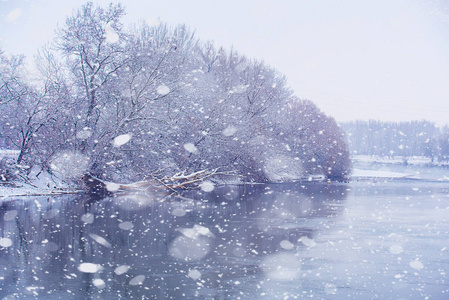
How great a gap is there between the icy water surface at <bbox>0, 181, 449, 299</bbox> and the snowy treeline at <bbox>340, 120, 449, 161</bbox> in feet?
426

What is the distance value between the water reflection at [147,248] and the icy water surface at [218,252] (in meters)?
0.02

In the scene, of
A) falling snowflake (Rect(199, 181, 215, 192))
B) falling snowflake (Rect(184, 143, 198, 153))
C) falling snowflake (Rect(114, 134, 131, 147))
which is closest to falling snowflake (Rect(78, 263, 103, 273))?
falling snowflake (Rect(114, 134, 131, 147))

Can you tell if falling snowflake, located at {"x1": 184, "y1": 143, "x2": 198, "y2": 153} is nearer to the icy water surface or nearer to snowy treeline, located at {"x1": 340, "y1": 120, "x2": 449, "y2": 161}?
the icy water surface

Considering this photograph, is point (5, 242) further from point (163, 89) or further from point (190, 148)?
point (190, 148)

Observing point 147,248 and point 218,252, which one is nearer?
point 218,252

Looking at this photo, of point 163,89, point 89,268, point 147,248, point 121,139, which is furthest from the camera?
point 163,89

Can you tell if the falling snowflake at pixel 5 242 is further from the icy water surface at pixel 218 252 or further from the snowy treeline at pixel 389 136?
the snowy treeline at pixel 389 136

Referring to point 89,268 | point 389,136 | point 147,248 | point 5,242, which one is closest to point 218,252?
point 147,248

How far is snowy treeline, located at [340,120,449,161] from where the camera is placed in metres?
145

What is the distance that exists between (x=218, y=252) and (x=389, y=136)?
156 m

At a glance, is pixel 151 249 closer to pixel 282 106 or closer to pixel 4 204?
pixel 4 204

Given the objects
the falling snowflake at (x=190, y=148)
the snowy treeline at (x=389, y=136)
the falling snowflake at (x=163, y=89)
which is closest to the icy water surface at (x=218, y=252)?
the falling snowflake at (x=163, y=89)

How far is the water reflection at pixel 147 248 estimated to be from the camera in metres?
7.62

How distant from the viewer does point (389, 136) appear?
15525 cm
